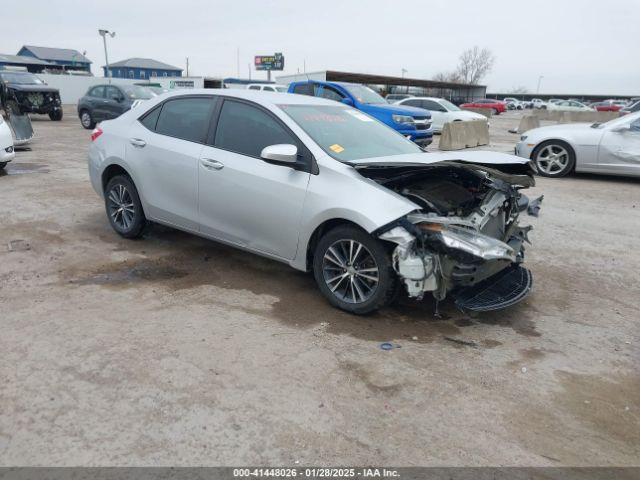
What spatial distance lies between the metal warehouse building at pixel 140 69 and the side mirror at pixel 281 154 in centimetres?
8660

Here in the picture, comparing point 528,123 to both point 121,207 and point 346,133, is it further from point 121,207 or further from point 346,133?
point 121,207

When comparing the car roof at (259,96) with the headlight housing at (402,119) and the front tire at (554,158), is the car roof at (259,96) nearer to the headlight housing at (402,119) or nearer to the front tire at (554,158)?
the front tire at (554,158)

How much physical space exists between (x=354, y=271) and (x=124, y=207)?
3063 millimetres

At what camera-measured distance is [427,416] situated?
9.28 feet

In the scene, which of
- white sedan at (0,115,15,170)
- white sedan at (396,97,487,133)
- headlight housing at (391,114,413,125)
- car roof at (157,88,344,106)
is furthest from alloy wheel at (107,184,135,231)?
white sedan at (396,97,487,133)

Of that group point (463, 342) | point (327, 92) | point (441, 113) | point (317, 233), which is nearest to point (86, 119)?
point (327, 92)

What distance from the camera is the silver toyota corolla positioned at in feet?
12.3

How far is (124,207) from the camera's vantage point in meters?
5.66

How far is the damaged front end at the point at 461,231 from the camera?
3.66 metres

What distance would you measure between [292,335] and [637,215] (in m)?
6.45

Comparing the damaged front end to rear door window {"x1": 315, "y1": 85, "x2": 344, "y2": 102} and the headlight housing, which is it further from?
rear door window {"x1": 315, "y1": 85, "x2": 344, "y2": 102}

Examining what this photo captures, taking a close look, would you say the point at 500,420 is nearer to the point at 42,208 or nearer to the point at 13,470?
the point at 13,470

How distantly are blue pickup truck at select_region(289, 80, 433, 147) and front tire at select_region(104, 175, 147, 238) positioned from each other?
28.0ft

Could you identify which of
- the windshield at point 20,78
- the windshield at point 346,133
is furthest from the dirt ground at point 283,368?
the windshield at point 20,78
